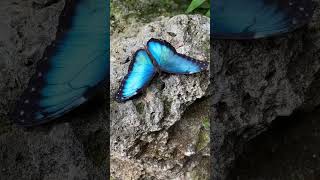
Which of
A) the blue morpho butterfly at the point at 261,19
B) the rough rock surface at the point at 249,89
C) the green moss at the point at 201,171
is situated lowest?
the green moss at the point at 201,171

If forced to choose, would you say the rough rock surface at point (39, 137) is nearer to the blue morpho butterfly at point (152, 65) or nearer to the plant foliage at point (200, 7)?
the blue morpho butterfly at point (152, 65)

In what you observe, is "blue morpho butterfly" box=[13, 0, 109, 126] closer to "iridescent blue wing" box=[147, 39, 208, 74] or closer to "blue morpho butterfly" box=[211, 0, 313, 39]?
"iridescent blue wing" box=[147, 39, 208, 74]

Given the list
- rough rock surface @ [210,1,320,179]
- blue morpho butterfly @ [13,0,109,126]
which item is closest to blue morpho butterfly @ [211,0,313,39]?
rough rock surface @ [210,1,320,179]

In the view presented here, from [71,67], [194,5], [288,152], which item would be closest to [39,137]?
[71,67]

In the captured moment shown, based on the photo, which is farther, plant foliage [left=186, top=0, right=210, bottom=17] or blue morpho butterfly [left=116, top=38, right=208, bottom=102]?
plant foliage [left=186, top=0, right=210, bottom=17]

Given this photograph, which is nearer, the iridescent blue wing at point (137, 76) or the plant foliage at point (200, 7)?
the iridescent blue wing at point (137, 76)


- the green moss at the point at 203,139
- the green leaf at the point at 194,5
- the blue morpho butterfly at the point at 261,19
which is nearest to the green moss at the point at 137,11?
the green leaf at the point at 194,5

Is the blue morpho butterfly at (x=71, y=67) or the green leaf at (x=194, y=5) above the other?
the green leaf at (x=194, y=5)
